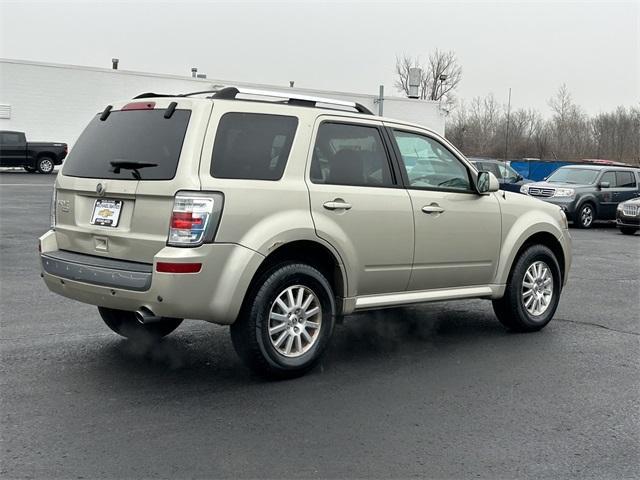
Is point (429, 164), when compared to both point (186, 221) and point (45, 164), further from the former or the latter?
point (45, 164)

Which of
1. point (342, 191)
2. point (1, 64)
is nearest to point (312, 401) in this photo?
point (342, 191)

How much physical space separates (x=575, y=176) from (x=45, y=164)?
2280 cm

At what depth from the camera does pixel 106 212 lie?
5137mm

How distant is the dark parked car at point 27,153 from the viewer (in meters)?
32.0

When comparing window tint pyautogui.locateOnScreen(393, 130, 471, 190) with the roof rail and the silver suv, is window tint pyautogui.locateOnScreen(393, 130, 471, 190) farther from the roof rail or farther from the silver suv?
the roof rail

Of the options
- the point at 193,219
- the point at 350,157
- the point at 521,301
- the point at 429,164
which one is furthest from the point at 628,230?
the point at 193,219

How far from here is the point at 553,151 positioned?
57375mm

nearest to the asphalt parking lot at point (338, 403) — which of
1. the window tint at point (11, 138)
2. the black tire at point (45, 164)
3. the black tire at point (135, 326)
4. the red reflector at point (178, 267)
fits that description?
the black tire at point (135, 326)

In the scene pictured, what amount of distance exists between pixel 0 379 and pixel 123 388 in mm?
875

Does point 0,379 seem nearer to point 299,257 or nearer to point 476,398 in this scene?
point 299,257

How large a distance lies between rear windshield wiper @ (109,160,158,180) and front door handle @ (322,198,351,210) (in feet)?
4.12

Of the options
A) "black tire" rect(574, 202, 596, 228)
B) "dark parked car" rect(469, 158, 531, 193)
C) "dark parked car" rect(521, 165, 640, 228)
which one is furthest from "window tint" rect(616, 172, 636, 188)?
"dark parked car" rect(469, 158, 531, 193)

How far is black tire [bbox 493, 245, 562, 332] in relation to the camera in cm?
686

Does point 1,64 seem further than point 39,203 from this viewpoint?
Yes
